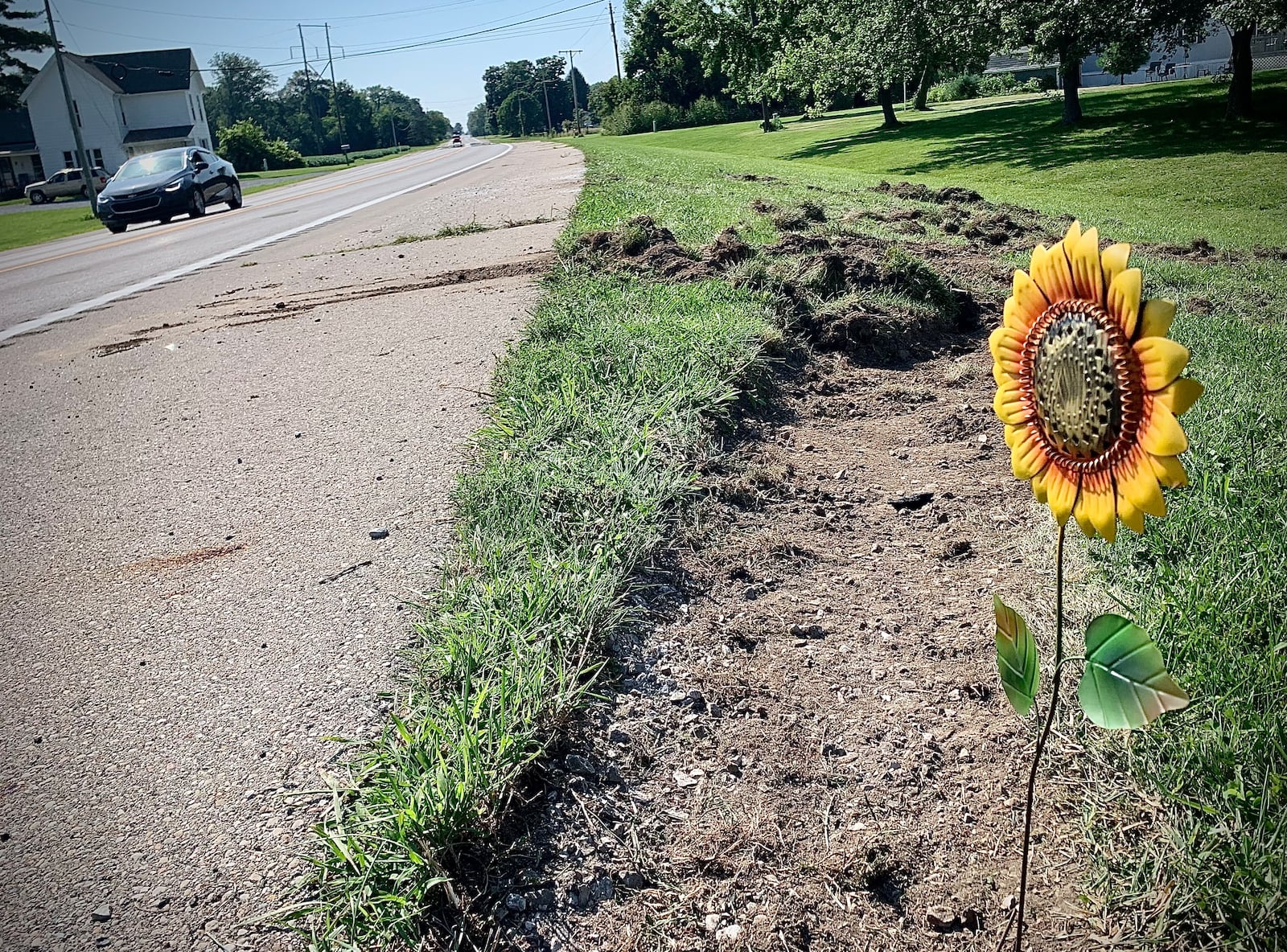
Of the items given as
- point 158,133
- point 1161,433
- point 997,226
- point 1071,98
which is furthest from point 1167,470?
point 158,133

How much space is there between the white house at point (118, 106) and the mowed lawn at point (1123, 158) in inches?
2265

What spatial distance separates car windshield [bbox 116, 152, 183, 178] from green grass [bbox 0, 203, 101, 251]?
312 centimetres

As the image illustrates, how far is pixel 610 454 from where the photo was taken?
3.67 m

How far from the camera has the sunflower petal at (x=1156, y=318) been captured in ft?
3.42

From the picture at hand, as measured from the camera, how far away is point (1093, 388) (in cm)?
116

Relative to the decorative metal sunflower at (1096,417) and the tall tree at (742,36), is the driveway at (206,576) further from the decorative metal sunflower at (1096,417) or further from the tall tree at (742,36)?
the tall tree at (742,36)

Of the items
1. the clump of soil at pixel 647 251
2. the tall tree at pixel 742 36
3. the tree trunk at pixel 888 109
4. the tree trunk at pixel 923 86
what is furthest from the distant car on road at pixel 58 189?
the clump of soil at pixel 647 251

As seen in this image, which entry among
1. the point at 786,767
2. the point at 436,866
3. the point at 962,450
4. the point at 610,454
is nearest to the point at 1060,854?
the point at 786,767

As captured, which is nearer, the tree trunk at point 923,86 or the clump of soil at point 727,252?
the clump of soil at point 727,252

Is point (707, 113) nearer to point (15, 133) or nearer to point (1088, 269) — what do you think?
point (15, 133)

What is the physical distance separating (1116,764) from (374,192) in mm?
25132

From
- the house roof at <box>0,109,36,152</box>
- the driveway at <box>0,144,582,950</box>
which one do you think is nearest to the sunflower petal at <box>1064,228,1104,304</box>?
the driveway at <box>0,144,582,950</box>

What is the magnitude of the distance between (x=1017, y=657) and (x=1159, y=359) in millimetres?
500

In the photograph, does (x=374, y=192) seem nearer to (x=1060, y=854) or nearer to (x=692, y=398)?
(x=692, y=398)
